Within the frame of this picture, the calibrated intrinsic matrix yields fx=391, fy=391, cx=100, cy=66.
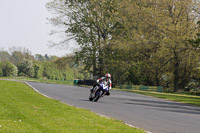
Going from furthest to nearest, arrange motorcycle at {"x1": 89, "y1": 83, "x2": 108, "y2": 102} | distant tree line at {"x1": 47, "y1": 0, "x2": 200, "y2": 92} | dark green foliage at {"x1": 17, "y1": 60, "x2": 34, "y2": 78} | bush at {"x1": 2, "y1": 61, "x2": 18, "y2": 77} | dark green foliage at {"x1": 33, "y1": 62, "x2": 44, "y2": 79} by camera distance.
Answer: dark green foliage at {"x1": 17, "y1": 60, "x2": 34, "y2": 78}, dark green foliage at {"x1": 33, "y1": 62, "x2": 44, "y2": 79}, bush at {"x1": 2, "y1": 61, "x2": 18, "y2": 77}, distant tree line at {"x1": 47, "y1": 0, "x2": 200, "y2": 92}, motorcycle at {"x1": 89, "y1": 83, "x2": 108, "y2": 102}

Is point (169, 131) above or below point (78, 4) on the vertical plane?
below

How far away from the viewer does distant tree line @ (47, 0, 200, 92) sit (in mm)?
50906

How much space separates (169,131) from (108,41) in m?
50.6

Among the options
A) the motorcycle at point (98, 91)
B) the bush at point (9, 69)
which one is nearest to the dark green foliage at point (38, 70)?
the bush at point (9, 69)

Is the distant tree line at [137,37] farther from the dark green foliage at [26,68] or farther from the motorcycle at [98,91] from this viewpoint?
the dark green foliage at [26,68]

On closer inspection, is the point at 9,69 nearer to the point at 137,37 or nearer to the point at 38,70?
the point at 38,70

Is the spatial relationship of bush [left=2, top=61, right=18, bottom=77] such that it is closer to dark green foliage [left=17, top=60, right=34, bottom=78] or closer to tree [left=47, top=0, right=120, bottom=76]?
dark green foliage [left=17, top=60, right=34, bottom=78]

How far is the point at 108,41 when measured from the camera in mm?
61688

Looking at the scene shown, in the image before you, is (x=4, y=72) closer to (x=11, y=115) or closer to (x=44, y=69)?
(x=44, y=69)

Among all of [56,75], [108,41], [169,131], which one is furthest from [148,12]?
[56,75]

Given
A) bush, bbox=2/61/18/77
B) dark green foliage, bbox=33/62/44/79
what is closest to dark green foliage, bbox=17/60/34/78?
dark green foliage, bbox=33/62/44/79

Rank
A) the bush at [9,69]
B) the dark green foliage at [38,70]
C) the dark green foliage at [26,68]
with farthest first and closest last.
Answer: the dark green foliage at [26,68], the dark green foliage at [38,70], the bush at [9,69]

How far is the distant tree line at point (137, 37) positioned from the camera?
50.9 metres

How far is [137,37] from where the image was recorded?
54375mm
